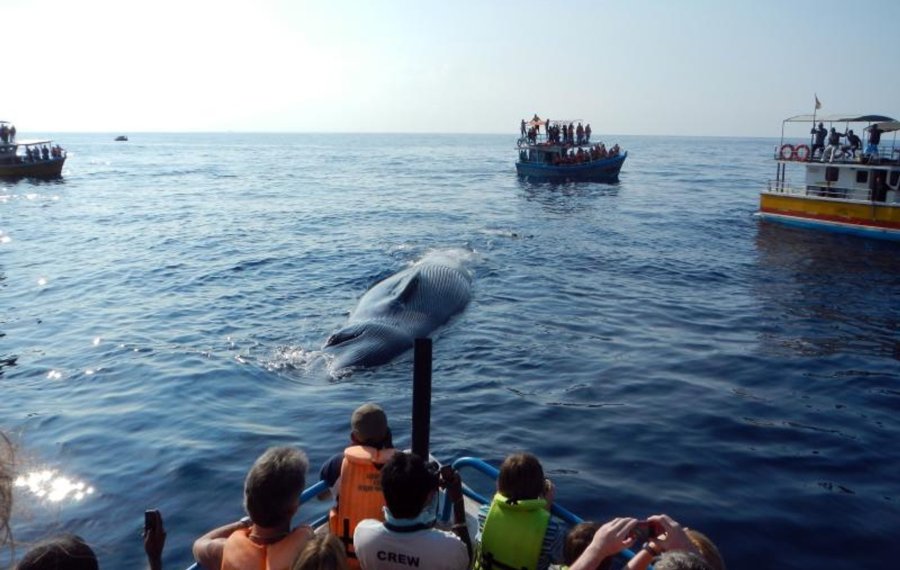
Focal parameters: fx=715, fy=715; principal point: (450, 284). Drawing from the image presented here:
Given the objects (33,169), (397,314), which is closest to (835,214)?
(397,314)

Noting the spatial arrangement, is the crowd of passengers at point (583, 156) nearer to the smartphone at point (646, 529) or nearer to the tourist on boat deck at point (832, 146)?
the tourist on boat deck at point (832, 146)

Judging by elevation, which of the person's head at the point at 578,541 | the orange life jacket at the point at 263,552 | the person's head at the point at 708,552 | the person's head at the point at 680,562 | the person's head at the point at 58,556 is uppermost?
the person's head at the point at 58,556

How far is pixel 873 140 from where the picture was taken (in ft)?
93.9

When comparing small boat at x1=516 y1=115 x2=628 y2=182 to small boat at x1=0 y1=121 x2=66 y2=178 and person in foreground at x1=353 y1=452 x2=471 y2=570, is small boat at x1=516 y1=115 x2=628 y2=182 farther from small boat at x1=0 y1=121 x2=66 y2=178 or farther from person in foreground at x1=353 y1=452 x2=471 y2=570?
person in foreground at x1=353 y1=452 x2=471 y2=570

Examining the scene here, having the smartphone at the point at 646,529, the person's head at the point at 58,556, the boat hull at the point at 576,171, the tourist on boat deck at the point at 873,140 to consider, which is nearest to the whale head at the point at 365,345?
the smartphone at the point at 646,529

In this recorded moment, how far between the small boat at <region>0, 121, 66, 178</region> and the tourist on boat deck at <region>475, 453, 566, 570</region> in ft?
194

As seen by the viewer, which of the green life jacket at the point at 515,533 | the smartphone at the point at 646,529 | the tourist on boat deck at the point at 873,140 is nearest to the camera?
the smartphone at the point at 646,529

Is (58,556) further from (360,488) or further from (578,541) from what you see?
(578,541)

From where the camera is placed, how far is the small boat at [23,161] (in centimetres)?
5494

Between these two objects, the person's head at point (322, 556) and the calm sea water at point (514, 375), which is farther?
the calm sea water at point (514, 375)

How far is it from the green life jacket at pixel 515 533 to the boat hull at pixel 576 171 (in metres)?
47.8

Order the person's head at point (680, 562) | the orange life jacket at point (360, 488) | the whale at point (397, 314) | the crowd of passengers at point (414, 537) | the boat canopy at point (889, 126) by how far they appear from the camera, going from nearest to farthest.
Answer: the person's head at point (680, 562) → the crowd of passengers at point (414, 537) → the orange life jacket at point (360, 488) → the whale at point (397, 314) → the boat canopy at point (889, 126)

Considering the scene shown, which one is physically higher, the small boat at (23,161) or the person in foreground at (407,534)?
the small boat at (23,161)

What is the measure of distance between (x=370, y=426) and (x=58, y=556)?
250 cm
